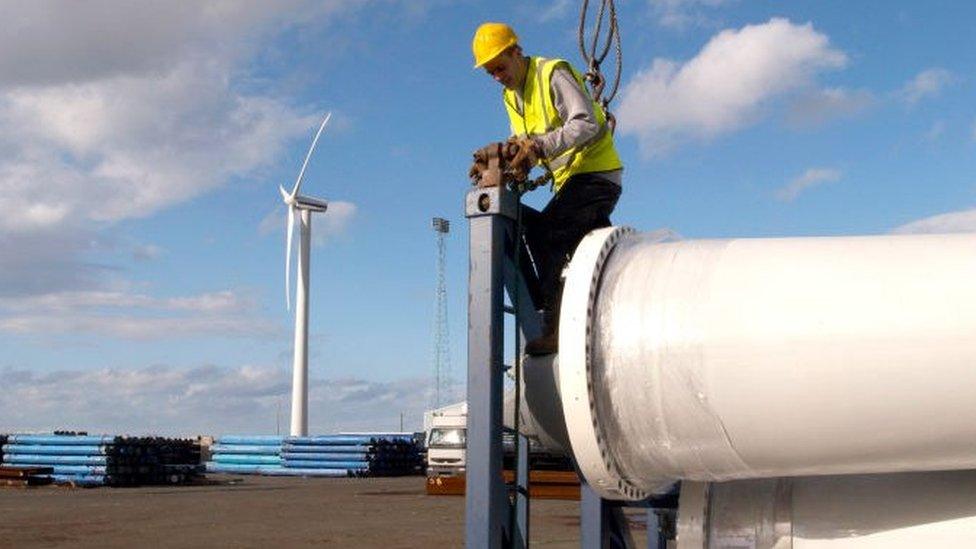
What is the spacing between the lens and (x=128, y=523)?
1466 cm

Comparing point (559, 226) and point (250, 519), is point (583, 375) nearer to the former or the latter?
point (559, 226)

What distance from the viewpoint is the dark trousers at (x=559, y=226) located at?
430cm

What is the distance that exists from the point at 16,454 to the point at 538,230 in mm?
27335

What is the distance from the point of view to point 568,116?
423 cm

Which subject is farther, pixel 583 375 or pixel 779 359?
pixel 583 375

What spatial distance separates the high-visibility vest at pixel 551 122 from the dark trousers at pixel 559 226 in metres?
0.06

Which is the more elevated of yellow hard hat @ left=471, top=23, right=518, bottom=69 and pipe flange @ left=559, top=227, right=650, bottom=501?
yellow hard hat @ left=471, top=23, right=518, bottom=69

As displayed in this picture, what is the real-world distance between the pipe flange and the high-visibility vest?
945 mm

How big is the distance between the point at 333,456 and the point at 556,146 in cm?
3023

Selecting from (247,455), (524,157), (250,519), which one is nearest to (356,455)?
(247,455)

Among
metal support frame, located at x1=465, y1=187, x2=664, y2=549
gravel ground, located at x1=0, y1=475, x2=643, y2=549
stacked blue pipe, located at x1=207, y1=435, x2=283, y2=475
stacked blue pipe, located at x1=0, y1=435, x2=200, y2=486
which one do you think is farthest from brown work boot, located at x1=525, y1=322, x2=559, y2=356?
stacked blue pipe, located at x1=207, y1=435, x2=283, y2=475

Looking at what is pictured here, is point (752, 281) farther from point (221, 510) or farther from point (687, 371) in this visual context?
point (221, 510)

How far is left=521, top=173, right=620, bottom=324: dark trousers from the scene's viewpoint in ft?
14.1

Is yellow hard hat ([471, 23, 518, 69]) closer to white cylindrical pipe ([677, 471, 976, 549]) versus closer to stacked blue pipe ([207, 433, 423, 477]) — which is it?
white cylindrical pipe ([677, 471, 976, 549])
